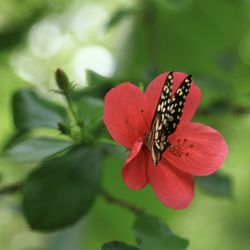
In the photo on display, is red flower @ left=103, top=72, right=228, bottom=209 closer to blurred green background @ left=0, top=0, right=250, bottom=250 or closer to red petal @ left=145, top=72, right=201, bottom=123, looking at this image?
red petal @ left=145, top=72, right=201, bottom=123

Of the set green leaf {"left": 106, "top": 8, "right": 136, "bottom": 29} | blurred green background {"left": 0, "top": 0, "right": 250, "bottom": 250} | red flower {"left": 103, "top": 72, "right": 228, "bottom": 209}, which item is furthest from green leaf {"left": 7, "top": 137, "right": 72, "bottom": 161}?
green leaf {"left": 106, "top": 8, "right": 136, "bottom": 29}

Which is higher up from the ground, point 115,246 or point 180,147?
point 180,147

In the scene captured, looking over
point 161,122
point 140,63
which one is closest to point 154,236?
point 161,122

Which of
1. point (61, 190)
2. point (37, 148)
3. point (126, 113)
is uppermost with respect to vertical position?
point (126, 113)

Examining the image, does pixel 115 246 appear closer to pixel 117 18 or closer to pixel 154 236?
pixel 154 236

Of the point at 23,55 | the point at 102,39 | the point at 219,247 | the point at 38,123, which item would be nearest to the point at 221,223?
the point at 219,247
